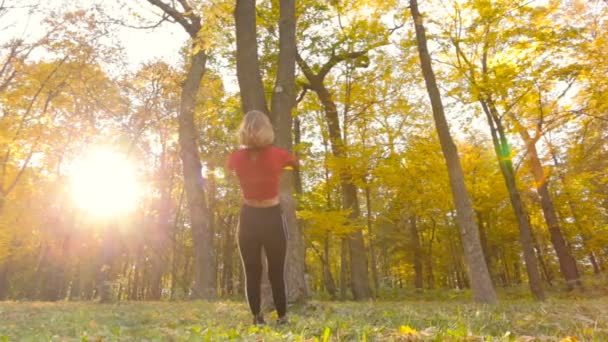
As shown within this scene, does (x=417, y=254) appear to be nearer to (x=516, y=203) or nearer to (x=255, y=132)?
(x=516, y=203)

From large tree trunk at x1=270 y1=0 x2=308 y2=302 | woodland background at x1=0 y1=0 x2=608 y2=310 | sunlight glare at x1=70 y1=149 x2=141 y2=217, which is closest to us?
large tree trunk at x1=270 y1=0 x2=308 y2=302

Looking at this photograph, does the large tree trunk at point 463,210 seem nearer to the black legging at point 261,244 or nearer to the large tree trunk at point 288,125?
the large tree trunk at point 288,125

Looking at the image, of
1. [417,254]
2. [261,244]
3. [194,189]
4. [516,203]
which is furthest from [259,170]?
[417,254]

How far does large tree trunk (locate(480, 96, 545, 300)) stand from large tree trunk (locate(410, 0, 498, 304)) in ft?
15.0

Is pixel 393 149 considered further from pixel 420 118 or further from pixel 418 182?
pixel 420 118

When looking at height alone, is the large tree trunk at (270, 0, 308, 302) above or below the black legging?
above

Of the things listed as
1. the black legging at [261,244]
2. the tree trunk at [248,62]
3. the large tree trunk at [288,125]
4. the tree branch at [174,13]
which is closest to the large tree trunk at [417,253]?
the tree branch at [174,13]

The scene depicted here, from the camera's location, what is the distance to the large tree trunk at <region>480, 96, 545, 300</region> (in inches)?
511

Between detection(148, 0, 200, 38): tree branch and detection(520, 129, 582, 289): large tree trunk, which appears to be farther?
detection(520, 129, 582, 289): large tree trunk

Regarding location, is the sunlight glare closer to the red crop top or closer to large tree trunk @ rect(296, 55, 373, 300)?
large tree trunk @ rect(296, 55, 373, 300)

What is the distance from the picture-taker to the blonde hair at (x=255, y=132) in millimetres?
4023

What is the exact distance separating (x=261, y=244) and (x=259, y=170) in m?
0.75

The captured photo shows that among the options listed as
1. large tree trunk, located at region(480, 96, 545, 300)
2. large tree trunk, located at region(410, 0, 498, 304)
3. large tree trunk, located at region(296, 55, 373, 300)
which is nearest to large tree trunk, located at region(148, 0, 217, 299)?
large tree trunk, located at region(296, 55, 373, 300)

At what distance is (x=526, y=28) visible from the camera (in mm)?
13055
